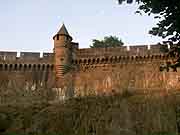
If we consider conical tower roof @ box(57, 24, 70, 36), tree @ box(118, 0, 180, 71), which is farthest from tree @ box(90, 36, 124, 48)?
tree @ box(118, 0, 180, 71)

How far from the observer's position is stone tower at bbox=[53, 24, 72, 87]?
91.6 feet

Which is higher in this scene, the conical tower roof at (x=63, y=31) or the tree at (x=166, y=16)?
the conical tower roof at (x=63, y=31)

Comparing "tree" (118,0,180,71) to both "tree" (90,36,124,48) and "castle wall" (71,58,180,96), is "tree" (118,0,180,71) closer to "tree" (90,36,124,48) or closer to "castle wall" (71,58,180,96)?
"castle wall" (71,58,180,96)

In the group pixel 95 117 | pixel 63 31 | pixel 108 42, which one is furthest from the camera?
pixel 108 42

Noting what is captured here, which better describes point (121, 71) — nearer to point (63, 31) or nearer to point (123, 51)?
point (123, 51)

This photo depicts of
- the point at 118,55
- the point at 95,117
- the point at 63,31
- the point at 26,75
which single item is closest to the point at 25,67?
the point at 26,75

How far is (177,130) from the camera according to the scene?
16578mm


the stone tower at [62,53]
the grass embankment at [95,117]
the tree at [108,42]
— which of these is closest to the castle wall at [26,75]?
the stone tower at [62,53]

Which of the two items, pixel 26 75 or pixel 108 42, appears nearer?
pixel 26 75

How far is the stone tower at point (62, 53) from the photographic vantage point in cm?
2792

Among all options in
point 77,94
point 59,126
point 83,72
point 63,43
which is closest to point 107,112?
point 59,126

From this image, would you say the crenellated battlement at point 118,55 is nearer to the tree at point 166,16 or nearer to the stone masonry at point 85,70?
the stone masonry at point 85,70

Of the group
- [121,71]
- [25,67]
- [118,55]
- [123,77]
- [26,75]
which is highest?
[118,55]

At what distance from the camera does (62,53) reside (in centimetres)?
2844
